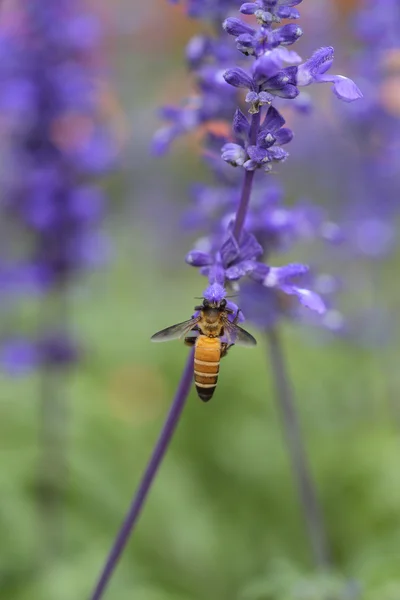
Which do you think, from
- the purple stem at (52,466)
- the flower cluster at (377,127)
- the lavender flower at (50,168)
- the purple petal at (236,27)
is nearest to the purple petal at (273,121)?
the purple petal at (236,27)

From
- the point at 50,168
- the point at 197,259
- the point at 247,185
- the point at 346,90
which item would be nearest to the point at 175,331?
the point at 197,259

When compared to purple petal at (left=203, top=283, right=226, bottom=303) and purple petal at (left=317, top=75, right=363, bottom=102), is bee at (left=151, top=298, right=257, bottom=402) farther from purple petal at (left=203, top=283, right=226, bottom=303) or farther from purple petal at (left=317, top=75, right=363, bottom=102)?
purple petal at (left=317, top=75, right=363, bottom=102)

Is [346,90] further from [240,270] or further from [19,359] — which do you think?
[19,359]

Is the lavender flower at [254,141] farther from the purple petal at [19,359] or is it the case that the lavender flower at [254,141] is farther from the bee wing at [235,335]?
the purple petal at [19,359]

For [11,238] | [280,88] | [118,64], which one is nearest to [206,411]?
[11,238]

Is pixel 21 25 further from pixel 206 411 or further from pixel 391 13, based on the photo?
pixel 206 411

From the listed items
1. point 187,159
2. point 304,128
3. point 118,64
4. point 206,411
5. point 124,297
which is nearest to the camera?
point 206,411
